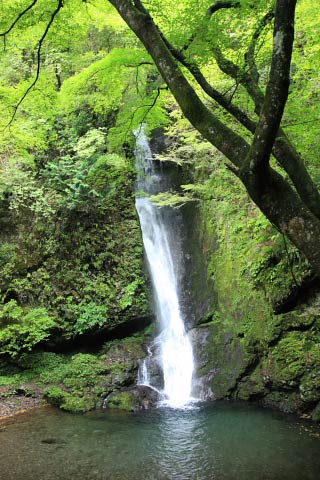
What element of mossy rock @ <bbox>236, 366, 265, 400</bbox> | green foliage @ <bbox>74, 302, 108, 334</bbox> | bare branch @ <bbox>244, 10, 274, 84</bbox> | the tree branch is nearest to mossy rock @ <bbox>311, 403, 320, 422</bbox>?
mossy rock @ <bbox>236, 366, 265, 400</bbox>

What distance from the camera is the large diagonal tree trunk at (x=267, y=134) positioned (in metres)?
3.08

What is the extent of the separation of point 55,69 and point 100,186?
494cm

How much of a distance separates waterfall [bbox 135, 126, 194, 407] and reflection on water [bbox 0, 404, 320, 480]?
5.00 feet

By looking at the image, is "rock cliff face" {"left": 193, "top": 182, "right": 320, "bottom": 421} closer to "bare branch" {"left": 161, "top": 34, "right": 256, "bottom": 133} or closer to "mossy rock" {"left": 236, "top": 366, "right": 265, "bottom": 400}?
"mossy rock" {"left": 236, "top": 366, "right": 265, "bottom": 400}

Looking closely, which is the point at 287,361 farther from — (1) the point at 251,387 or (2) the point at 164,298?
(2) the point at 164,298

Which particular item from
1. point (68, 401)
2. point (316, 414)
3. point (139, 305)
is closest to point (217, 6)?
point (316, 414)

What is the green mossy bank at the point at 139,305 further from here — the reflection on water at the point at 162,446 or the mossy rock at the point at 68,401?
the reflection on water at the point at 162,446

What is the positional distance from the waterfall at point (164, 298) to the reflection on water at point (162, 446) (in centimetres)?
152

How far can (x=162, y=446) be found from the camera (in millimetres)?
7273

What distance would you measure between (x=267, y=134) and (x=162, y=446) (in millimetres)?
6300

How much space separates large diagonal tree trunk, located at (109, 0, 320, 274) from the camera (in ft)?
10.1

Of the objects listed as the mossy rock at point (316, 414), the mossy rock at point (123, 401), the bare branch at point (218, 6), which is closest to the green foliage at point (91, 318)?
the mossy rock at point (123, 401)

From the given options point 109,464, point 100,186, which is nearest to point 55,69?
point 100,186

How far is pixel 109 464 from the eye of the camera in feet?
21.6
